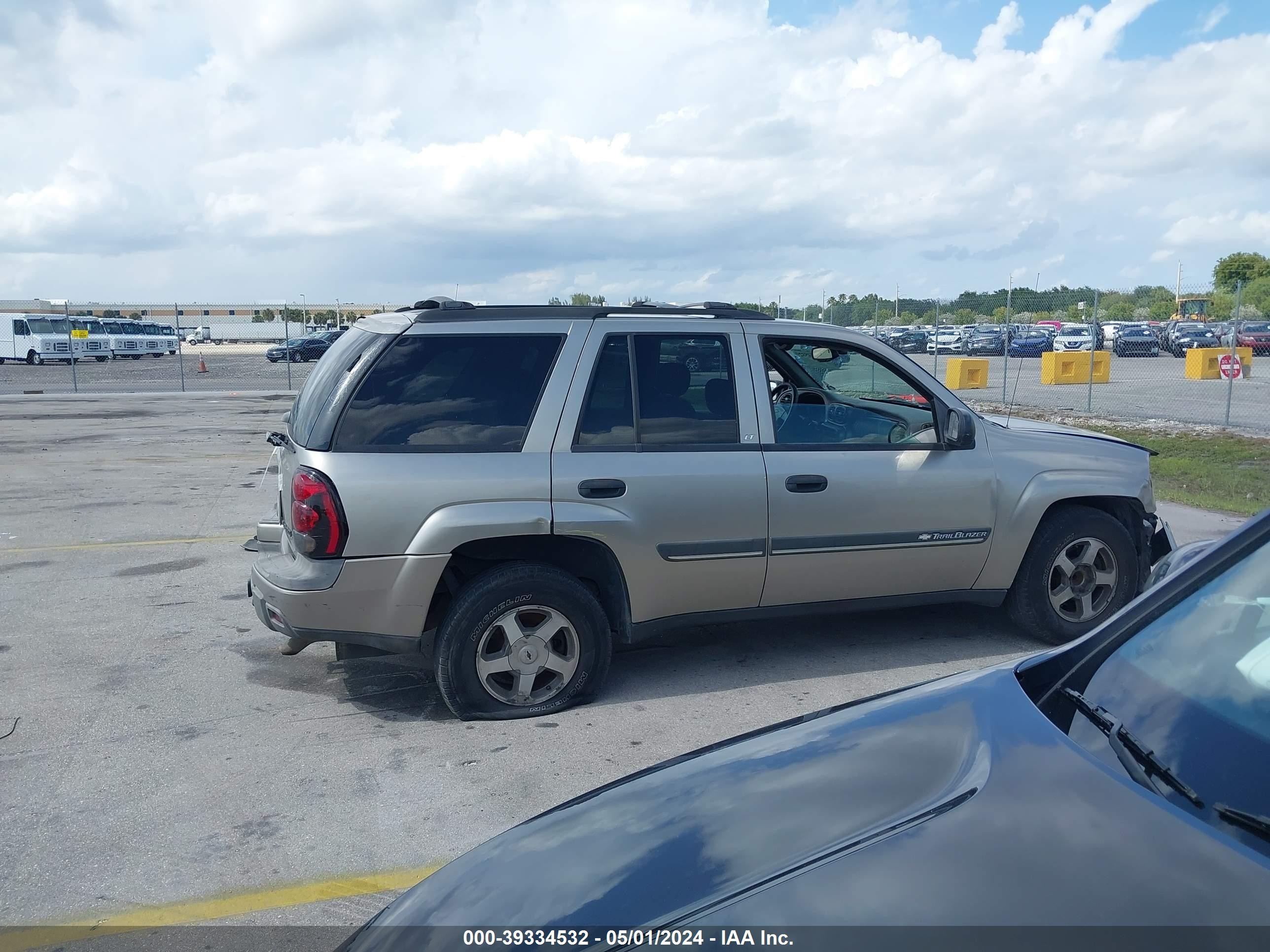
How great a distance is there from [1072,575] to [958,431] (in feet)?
3.97

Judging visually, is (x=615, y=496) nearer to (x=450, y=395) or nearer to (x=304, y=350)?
(x=450, y=395)

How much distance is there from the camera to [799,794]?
2.04m

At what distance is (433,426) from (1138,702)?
3.37 metres

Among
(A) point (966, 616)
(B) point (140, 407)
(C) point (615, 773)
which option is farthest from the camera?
(B) point (140, 407)

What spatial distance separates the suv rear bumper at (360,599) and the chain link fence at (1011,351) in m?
14.4

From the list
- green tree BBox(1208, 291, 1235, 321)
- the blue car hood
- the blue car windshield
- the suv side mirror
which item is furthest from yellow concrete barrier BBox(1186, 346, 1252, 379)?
the blue car hood

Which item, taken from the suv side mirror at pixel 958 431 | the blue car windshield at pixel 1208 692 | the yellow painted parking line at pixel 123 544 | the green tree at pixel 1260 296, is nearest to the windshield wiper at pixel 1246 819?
the blue car windshield at pixel 1208 692

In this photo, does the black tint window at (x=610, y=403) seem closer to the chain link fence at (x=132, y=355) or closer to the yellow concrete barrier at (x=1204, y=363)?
the chain link fence at (x=132, y=355)

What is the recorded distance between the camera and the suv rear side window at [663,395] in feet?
16.5

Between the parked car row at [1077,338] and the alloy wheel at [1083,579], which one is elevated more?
the parked car row at [1077,338]

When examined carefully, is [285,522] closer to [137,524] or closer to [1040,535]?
[1040,535]

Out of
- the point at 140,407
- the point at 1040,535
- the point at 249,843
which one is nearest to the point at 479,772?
the point at 249,843

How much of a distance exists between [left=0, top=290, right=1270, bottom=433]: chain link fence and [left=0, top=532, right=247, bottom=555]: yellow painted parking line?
14.0m

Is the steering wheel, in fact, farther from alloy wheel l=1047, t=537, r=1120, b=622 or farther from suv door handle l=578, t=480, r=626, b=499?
alloy wheel l=1047, t=537, r=1120, b=622
